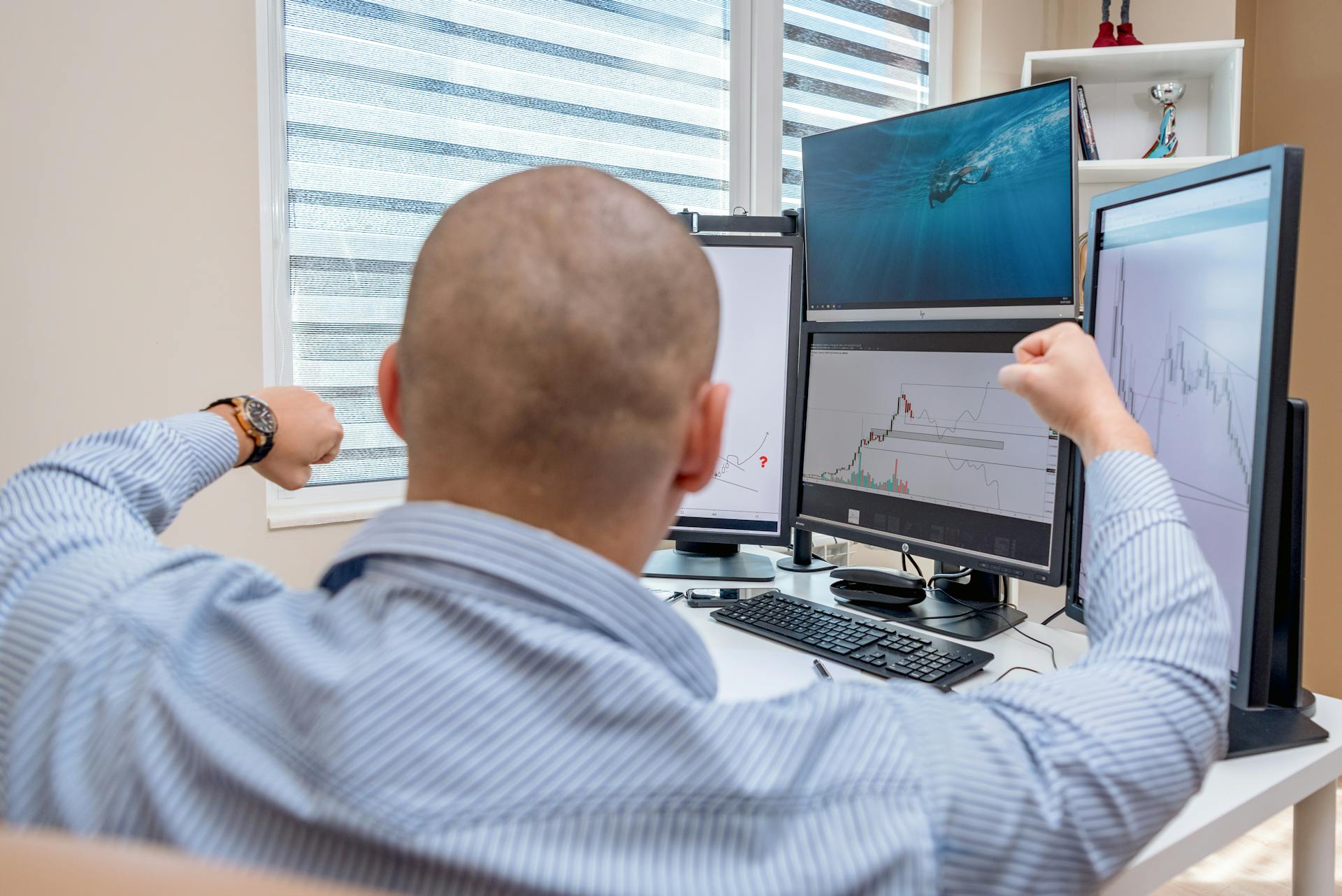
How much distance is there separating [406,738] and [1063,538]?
1.01 m

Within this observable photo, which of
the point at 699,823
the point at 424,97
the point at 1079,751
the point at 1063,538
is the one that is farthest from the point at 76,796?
the point at 424,97

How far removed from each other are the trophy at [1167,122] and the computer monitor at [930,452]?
1860 mm

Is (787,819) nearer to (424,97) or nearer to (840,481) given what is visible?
(840,481)

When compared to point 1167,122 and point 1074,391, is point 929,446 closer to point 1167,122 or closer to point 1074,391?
point 1074,391

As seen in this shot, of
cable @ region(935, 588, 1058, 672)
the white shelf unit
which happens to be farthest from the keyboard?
the white shelf unit

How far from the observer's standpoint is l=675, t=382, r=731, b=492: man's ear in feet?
1.80

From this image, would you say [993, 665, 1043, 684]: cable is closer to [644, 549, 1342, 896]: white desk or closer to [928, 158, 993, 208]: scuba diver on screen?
[644, 549, 1342, 896]: white desk

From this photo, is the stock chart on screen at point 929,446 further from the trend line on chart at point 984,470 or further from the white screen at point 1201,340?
the white screen at point 1201,340

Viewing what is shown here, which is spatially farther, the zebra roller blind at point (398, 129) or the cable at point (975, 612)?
the zebra roller blind at point (398, 129)

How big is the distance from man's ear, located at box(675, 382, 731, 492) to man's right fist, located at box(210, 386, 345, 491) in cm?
54

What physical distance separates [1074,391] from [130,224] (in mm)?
1632

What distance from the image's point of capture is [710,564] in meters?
1.67

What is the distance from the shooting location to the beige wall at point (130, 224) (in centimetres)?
157

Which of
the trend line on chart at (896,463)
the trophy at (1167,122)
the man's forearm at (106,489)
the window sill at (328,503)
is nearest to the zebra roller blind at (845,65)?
the trophy at (1167,122)
